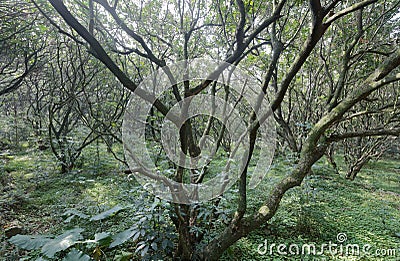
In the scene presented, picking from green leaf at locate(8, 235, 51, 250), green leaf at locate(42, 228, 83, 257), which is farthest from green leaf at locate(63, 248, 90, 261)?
green leaf at locate(8, 235, 51, 250)

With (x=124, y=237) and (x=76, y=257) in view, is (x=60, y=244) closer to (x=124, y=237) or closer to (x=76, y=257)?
(x=76, y=257)

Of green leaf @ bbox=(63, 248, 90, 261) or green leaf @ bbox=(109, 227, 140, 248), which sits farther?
green leaf @ bbox=(109, 227, 140, 248)

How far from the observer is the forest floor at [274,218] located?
9.12 ft

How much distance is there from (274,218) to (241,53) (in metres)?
2.39

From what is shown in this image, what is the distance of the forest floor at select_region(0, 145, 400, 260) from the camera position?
2.78 meters

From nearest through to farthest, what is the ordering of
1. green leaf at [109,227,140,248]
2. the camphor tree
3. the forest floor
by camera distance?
the camphor tree, green leaf at [109,227,140,248], the forest floor

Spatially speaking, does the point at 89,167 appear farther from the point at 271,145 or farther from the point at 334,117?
the point at 334,117

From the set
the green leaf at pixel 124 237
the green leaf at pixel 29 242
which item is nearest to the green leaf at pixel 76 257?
the green leaf at pixel 124 237

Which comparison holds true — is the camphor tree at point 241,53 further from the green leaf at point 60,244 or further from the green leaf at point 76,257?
the green leaf at point 60,244

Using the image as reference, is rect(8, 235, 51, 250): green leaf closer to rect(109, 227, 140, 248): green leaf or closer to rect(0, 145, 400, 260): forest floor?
rect(0, 145, 400, 260): forest floor

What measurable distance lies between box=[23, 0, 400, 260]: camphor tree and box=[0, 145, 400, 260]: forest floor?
574 mm

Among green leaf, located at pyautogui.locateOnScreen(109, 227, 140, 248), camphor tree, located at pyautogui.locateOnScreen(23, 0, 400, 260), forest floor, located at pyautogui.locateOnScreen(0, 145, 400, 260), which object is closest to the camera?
camphor tree, located at pyautogui.locateOnScreen(23, 0, 400, 260)

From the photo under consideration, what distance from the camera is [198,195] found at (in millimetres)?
2561

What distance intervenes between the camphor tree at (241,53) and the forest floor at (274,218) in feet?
1.88
